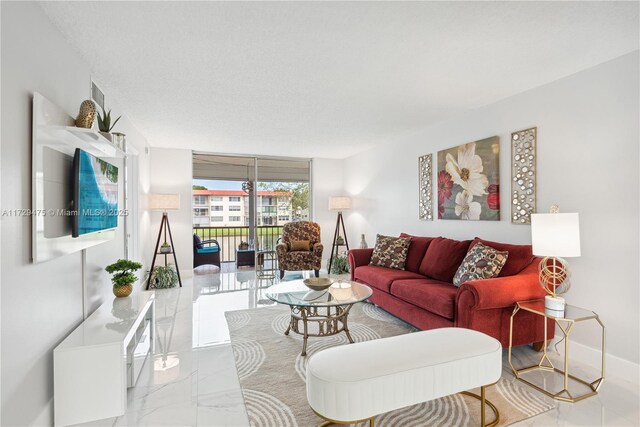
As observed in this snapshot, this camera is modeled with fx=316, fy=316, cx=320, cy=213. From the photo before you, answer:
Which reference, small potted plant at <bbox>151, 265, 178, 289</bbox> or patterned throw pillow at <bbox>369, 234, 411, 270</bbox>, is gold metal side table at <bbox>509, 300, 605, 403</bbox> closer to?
patterned throw pillow at <bbox>369, 234, 411, 270</bbox>

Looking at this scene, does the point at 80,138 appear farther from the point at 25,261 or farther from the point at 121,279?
the point at 121,279

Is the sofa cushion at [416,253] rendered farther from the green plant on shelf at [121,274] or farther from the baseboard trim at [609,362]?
the green plant on shelf at [121,274]

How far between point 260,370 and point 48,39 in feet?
8.85

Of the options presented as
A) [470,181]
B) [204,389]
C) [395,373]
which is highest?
[470,181]

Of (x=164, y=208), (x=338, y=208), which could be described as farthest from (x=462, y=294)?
(x=164, y=208)

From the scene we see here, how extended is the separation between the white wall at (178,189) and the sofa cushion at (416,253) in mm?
4122

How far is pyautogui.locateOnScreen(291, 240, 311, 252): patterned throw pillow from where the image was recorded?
5.82 m

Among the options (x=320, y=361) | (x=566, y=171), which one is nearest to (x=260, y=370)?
(x=320, y=361)

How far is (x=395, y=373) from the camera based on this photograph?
162cm

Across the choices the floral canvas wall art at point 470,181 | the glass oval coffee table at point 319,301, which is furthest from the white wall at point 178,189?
the floral canvas wall art at point 470,181

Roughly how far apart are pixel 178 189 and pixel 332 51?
183 inches

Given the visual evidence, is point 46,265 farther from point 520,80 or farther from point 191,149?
point 191,149

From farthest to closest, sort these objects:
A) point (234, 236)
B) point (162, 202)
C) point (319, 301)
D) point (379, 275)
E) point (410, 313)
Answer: point (234, 236) → point (162, 202) → point (379, 275) → point (410, 313) → point (319, 301)

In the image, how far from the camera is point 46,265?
6.07 ft
